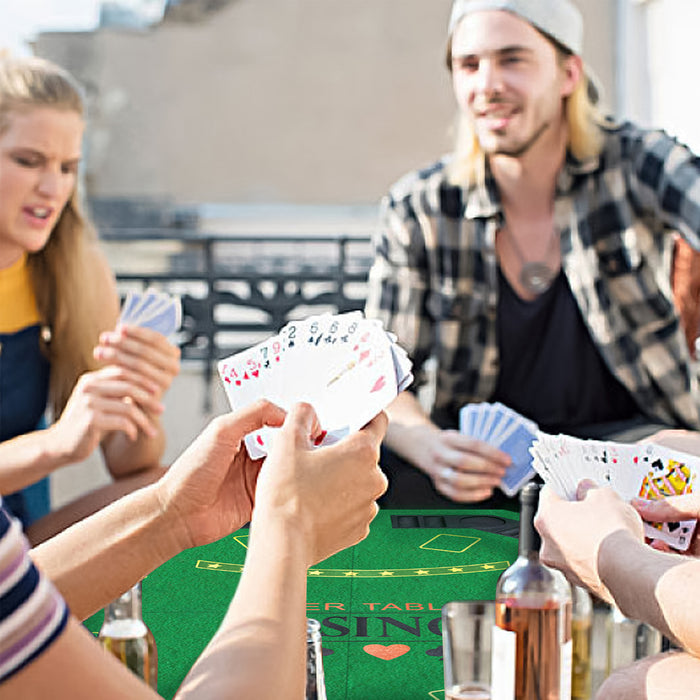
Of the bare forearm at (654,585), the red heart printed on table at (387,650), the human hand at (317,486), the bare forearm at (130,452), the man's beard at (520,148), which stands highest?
the man's beard at (520,148)

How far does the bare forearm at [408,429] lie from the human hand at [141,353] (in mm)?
551

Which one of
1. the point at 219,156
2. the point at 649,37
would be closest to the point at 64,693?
the point at 649,37

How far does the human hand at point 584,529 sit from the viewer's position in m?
1.13

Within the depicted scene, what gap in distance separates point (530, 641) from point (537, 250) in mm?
1952

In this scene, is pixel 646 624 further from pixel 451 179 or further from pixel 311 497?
pixel 451 179

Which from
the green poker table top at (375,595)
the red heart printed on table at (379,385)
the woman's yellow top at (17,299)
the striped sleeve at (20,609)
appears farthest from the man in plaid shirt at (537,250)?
the striped sleeve at (20,609)

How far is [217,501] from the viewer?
1.25 meters

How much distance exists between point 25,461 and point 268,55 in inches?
391

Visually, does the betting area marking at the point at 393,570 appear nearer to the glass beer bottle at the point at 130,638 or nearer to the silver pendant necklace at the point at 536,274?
the glass beer bottle at the point at 130,638

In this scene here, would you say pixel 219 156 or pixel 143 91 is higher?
pixel 143 91

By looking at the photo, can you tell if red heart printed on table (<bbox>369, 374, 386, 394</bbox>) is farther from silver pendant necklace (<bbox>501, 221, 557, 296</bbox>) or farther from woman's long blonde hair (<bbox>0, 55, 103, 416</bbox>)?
silver pendant necklace (<bbox>501, 221, 557, 296</bbox>)

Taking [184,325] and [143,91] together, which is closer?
[184,325]

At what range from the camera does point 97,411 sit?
7.10 ft

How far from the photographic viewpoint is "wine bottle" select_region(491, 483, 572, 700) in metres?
0.95
